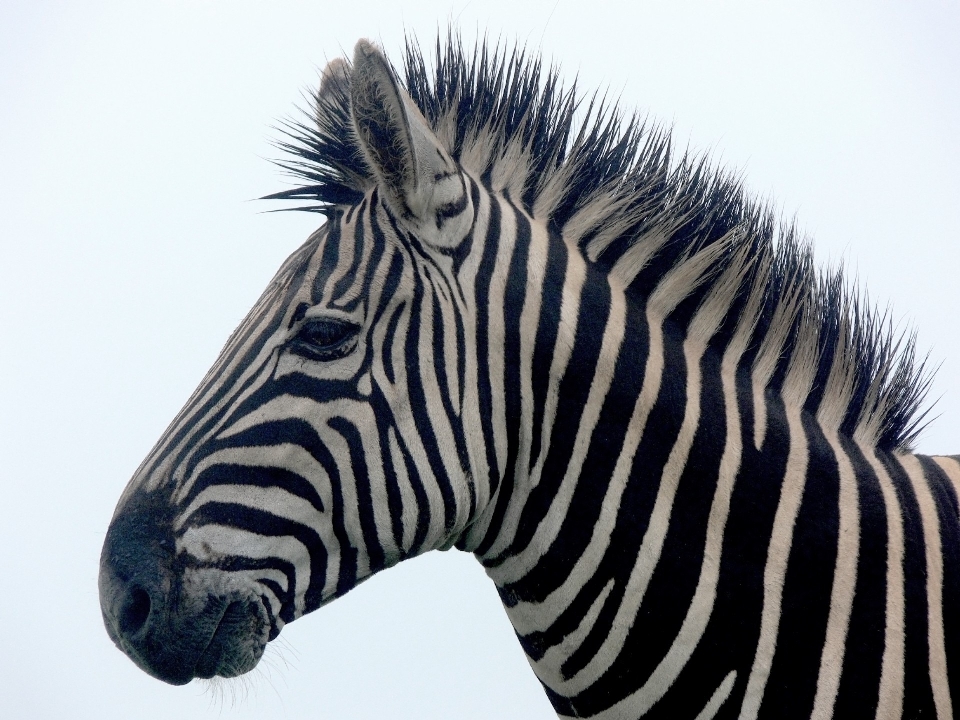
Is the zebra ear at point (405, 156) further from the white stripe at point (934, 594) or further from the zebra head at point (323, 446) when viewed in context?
the white stripe at point (934, 594)

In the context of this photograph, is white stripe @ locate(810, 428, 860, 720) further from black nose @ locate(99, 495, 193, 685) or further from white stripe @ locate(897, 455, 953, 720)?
black nose @ locate(99, 495, 193, 685)

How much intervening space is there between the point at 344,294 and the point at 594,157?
1.25 m

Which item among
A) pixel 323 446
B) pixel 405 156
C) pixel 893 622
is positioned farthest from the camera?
pixel 405 156

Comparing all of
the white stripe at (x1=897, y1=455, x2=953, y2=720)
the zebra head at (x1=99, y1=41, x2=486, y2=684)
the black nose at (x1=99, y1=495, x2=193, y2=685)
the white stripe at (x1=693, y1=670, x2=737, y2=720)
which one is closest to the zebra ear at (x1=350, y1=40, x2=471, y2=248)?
the zebra head at (x1=99, y1=41, x2=486, y2=684)

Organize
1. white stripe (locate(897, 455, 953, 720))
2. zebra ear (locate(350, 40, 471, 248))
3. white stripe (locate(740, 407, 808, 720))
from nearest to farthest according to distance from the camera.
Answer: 1. white stripe (locate(897, 455, 953, 720))
2. white stripe (locate(740, 407, 808, 720))
3. zebra ear (locate(350, 40, 471, 248))

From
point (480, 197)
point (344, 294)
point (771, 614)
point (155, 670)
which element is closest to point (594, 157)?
point (480, 197)

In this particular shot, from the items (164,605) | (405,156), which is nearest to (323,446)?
(164,605)

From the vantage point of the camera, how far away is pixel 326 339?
2982mm

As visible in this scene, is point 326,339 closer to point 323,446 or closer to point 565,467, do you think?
point 323,446

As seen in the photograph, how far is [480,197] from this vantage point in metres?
3.25

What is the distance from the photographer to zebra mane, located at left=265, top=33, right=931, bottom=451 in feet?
10.6

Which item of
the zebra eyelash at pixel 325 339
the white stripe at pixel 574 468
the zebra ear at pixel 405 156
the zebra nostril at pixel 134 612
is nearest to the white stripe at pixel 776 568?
the white stripe at pixel 574 468

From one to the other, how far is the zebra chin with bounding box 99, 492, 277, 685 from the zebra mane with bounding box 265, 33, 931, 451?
4.88ft

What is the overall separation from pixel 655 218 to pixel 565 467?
1.09 m
